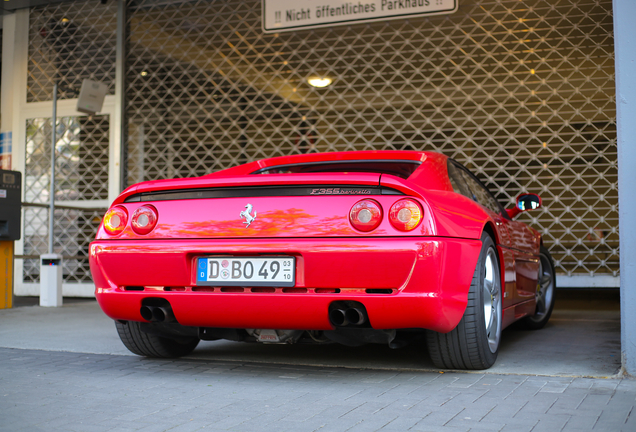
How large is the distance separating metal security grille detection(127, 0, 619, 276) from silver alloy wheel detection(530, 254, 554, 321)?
6.60ft

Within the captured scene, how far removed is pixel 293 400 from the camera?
8.64 ft

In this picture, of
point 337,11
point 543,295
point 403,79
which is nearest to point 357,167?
point 543,295

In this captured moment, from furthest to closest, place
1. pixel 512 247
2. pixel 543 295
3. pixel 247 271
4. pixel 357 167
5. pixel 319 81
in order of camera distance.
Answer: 1. pixel 319 81
2. pixel 543 295
3. pixel 512 247
4. pixel 357 167
5. pixel 247 271

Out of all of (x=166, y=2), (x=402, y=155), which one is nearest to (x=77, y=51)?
(x=166, y=2)

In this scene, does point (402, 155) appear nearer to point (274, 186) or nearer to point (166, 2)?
point (274, 186)

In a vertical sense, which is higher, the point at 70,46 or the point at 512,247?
the point at 70,46

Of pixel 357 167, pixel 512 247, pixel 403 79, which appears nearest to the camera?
pixel 357 167

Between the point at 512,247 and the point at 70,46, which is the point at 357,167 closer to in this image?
the point at 512,247

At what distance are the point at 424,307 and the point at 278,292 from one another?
640 millimetres

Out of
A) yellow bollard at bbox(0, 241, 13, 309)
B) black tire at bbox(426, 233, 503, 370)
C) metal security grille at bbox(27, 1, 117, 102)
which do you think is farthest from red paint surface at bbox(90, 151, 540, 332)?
metal security grille at bbox(27, 1, 117, 102)

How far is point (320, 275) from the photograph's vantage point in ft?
9.05

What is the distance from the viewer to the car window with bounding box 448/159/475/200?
11.3 feet

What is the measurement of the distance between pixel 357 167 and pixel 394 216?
1.04 metres

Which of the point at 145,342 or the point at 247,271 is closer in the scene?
the point at 247,271
